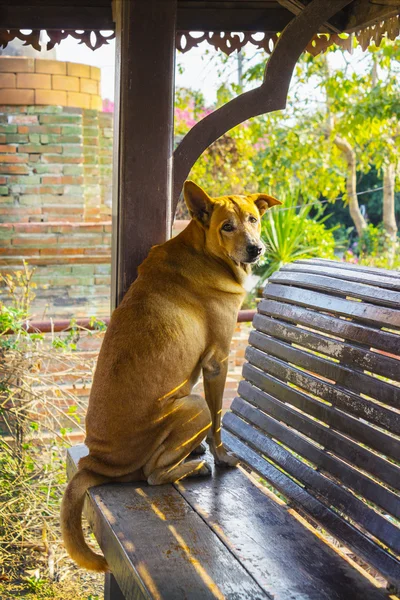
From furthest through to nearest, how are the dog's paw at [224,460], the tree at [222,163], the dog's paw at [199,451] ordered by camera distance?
the tree at [222,163] → the dog's paw at [199,451] → the dog's paw at [224,460]

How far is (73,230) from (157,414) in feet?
16.5

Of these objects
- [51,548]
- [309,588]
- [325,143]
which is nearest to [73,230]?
[51,548]

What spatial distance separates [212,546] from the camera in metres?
2.15

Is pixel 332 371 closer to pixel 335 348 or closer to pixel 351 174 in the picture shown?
pixel 335 348

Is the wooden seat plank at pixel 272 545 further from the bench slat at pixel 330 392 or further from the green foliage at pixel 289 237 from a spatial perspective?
the green foliage at pixel 289 237

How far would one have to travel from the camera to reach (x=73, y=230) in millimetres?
7484

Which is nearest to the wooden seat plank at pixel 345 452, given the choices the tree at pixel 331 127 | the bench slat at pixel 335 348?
the bench slat at pixel 335 348

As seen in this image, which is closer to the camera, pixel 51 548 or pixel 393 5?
pixel 393 5

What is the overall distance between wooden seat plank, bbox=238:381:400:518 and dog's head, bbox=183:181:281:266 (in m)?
0.62

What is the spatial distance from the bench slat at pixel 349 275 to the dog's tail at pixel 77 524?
120 centimetres

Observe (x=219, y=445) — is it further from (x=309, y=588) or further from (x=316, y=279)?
(x=309, y=588)

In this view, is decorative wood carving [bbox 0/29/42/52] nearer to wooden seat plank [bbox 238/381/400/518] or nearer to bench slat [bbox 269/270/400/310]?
bench slat [bbox 269/270/400/310]

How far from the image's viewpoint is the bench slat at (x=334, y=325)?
234 centimetres

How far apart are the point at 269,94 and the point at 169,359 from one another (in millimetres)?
1291
